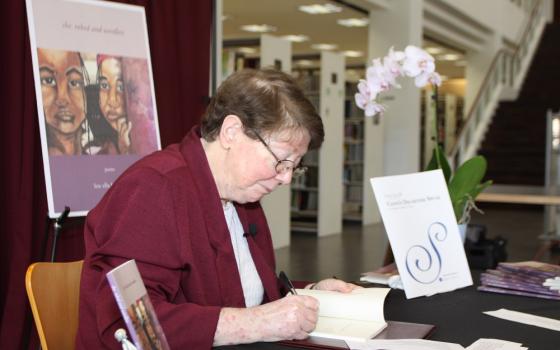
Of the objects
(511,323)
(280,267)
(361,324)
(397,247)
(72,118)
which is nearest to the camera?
(361,324)

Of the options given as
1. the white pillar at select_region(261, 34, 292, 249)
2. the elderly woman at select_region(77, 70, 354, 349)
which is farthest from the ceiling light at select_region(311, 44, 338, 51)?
the elderly woman at select_region(77, 70, 354, 349)

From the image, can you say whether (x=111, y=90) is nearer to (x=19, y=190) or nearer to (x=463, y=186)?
(x=19, y=190)

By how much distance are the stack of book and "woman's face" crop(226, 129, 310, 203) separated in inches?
32.3

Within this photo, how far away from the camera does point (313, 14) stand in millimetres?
11812

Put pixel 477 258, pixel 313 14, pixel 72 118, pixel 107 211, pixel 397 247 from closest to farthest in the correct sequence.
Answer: pixel 107 211 → pixel 397 247 → pixel 72 118 → pixel 477 258 → pixel 313 14

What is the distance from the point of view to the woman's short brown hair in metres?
1.52

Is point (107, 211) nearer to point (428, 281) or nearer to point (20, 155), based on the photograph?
point (428, 281)

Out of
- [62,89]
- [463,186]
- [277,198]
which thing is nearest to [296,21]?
[277,198]

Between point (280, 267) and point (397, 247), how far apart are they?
4.46m

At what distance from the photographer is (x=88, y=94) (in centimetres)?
288

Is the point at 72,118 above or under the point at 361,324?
above

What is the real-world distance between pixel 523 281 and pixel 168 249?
1153 millimetres

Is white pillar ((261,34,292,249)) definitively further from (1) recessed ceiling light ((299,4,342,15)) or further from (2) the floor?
(1) recessed ceiling light ((299,4,342,15))

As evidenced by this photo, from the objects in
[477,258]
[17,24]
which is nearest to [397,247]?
[477,258]
